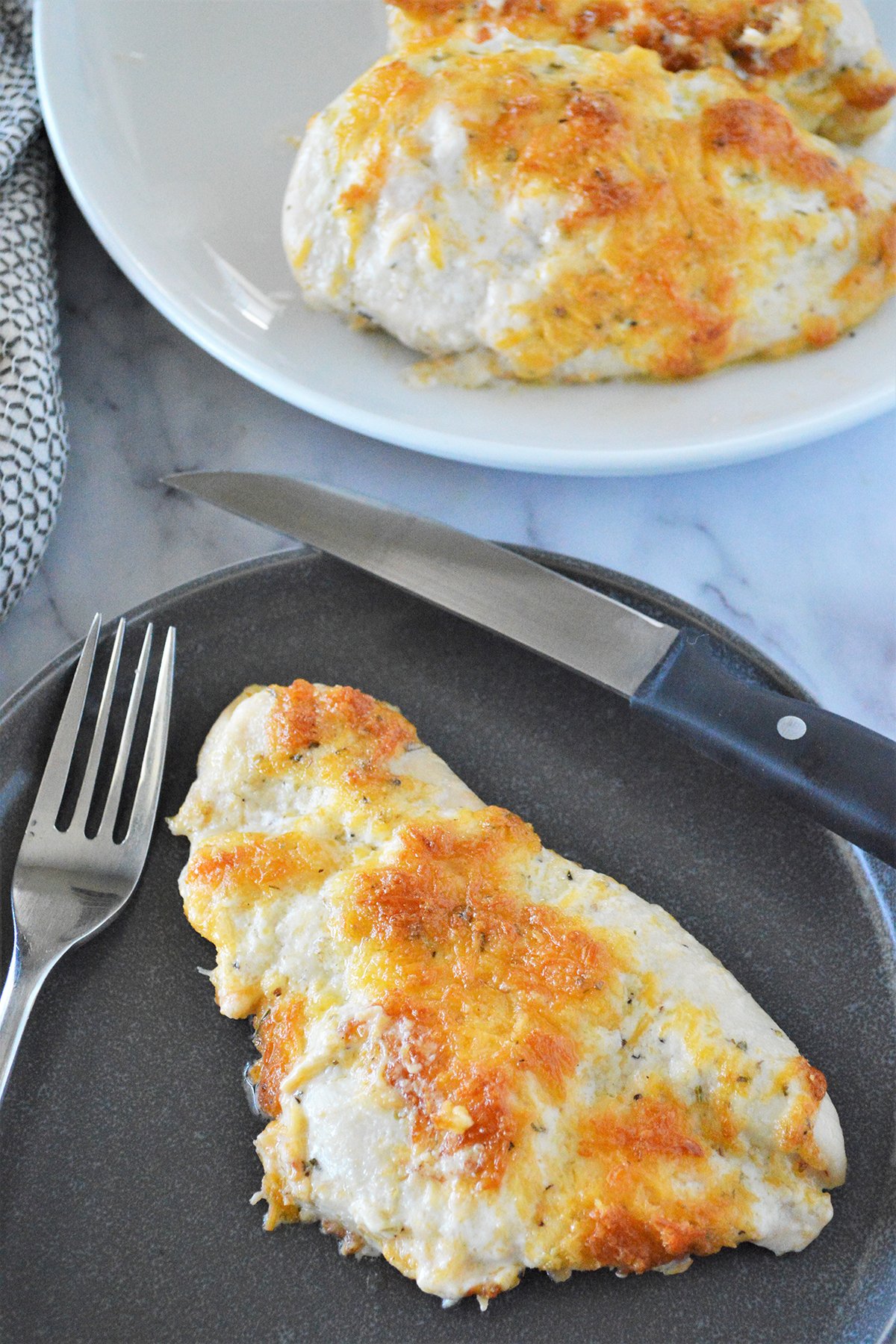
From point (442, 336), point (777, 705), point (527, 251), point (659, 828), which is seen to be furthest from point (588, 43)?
point (659, 828)

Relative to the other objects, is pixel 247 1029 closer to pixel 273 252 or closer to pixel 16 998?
pixel 16 998

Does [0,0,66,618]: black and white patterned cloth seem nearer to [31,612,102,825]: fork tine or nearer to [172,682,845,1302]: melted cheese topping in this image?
[31,612,102,825]: fork tine

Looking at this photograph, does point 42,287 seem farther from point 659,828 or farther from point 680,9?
point 659,828

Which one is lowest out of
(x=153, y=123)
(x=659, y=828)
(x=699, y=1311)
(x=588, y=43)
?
(x=699, y=1311)

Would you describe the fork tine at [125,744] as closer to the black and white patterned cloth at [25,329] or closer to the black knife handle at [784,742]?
the black and white patterned cloth at [25,329]

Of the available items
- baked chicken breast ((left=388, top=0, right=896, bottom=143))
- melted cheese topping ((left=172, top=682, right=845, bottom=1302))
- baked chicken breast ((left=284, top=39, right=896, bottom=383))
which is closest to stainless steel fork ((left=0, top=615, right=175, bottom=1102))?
melted cheese topping ((left=172, top=682, right=845, bottom=1302))

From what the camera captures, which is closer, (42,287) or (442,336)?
(442,336)
